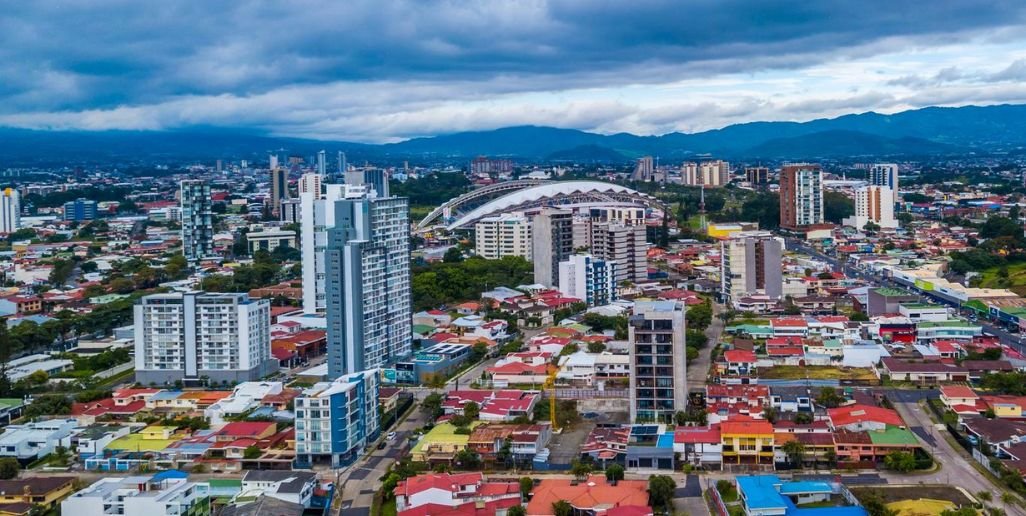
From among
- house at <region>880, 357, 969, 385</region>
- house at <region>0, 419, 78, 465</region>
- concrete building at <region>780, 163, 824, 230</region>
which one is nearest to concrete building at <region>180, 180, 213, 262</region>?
house at <region>0, 419, 78, 465</region>

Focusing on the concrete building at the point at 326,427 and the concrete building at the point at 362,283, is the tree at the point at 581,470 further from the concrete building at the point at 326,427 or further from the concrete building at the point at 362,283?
the concrete building at the point at 362,283

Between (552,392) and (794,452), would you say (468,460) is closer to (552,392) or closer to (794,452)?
(552,392)

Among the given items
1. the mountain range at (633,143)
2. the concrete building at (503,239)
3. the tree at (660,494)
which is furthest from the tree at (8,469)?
the mountain range at (633,143)

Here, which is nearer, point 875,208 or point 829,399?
point 829,399

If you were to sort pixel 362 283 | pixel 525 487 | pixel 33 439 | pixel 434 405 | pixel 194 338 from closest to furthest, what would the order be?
pixel 525 487 → pixel 33 439 → pixel 434 405 → pixel 362 283 → pixel 194 338

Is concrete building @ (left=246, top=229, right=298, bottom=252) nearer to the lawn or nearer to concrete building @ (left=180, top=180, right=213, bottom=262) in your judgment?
concrete building @ (left=180, top=180, right=213, bottom=262)

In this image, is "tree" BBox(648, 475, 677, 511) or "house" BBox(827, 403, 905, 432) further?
"house" BBox(827, 403, 905, 432)

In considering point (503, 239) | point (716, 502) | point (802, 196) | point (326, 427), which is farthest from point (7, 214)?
point (716, 502)
